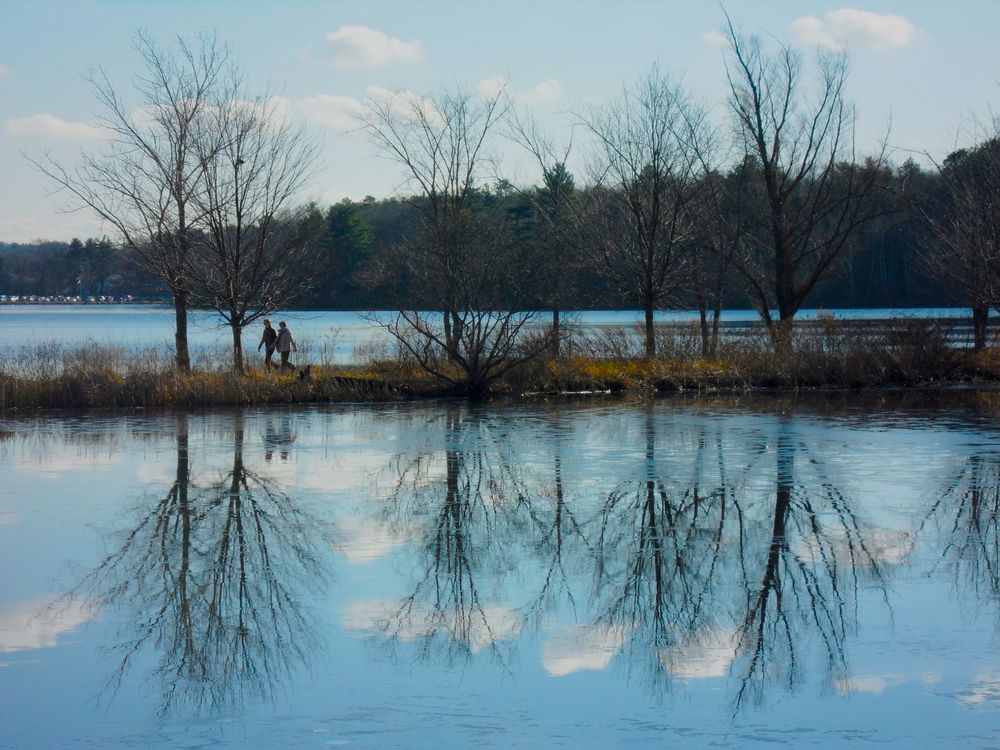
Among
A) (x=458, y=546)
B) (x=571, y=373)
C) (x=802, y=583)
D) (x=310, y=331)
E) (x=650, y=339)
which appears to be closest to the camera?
(x=802, y=583)

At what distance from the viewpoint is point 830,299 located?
85125mm

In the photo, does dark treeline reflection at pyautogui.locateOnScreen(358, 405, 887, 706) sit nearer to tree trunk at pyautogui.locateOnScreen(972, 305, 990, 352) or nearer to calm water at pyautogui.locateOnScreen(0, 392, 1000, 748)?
calm water at pyautogui.locateOnScreen(0, 392, 1000, 748)

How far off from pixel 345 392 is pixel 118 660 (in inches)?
752

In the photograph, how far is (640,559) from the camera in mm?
11078

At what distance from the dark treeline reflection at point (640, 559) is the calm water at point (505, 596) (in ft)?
0.13

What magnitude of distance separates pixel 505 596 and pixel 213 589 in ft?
8.60

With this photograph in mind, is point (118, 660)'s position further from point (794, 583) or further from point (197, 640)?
point (794, 583)

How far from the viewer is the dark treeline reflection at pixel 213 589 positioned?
8.20m

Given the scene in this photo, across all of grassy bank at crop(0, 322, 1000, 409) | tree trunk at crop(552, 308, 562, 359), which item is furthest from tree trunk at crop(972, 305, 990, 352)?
tree trunk at crop(552, 308, 562, 359)

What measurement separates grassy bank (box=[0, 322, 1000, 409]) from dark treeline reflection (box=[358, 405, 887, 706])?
9800 mm

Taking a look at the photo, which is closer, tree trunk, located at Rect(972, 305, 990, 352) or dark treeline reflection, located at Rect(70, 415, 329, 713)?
dark treeline reflection, located at Rect(70, 415, 329, 713)

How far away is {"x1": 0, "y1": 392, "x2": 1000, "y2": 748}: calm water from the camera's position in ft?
23.7

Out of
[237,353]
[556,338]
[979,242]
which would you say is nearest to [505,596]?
[556,338]

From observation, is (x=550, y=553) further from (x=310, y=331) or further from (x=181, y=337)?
(x=310, y=331)
